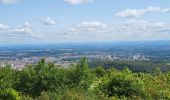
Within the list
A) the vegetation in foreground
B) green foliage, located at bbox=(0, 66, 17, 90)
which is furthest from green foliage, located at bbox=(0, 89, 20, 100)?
green foliage, located at bbox=(0, 66, 17, 90)

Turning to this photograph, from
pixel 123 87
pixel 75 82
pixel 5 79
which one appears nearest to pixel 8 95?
pixel 5 79

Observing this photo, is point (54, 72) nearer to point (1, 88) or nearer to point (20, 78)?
point (20, 78)

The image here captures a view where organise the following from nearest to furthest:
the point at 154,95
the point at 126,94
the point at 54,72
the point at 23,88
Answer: the point at 154,95
the point at 126,94
the point at 23,88
the point at 54,72

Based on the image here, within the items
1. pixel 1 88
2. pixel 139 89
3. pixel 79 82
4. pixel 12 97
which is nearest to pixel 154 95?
pixel 139 89

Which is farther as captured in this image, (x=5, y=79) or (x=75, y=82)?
(x=75, y=82)

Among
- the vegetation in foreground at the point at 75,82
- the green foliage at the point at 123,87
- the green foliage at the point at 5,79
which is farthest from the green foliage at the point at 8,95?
the green foliage at the point at 123,87

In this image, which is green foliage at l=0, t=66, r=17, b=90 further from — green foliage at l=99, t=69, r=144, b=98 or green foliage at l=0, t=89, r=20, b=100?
green foliage at l=99, t=69, r=144, b=98

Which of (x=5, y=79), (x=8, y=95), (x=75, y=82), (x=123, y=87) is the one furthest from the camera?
(x=75, y=82)

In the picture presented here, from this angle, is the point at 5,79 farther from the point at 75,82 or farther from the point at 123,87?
the point at 123,87

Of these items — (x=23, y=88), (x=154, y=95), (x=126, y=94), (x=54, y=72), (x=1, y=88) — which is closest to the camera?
(x=154, y=95)
